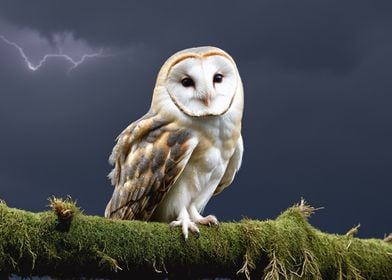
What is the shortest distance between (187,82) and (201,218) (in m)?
0.71

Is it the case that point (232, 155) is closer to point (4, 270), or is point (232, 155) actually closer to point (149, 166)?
point (149, 166)

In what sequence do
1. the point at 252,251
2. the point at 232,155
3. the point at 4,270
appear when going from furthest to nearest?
the point at 232,155 < the point at 252,251 < the point at 4,270

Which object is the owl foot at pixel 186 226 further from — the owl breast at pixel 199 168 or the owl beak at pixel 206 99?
the owl beak at pixel 206 99

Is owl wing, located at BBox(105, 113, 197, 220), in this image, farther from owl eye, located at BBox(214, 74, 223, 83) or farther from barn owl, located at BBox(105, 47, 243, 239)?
owl eye, located at BBox(214, 74, 223, 83)

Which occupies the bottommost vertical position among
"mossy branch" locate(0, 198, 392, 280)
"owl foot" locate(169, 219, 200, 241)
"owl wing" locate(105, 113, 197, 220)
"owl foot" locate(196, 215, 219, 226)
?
"mossy branch" locate(0, 198, 392, 280)

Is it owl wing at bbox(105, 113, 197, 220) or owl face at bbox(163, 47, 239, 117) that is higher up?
owl face at bbox(163, 47, 239, 117)

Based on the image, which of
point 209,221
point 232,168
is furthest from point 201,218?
point 232,168

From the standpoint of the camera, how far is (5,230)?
11.4 ft

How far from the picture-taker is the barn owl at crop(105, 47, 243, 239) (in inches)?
161

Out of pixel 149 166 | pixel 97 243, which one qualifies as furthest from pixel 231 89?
pixel 97 243

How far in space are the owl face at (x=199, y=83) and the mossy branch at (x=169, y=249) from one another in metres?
0.62

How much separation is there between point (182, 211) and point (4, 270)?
1.02 meters

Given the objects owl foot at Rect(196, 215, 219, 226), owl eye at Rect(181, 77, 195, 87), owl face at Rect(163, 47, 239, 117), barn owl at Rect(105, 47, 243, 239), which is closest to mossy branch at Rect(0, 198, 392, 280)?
owl foot at Rect(196, 215, 219, 226)

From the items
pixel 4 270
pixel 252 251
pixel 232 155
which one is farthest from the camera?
pixel 232 155
